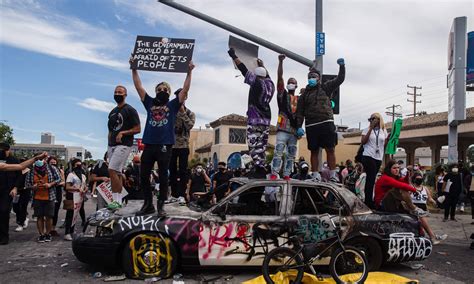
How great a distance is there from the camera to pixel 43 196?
897cm

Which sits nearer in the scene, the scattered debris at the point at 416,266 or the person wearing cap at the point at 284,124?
the scattered debris at the point at 416,266

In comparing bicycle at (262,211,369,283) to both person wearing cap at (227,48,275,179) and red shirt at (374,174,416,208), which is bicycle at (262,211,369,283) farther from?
person wearing cap at (227,48,275,179)

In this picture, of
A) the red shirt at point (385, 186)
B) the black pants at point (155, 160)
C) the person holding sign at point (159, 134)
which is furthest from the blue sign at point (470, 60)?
the black pants at point (155, 160)

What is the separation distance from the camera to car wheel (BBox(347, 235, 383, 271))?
255 inches

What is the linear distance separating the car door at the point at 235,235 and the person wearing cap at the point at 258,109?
1.78 meters

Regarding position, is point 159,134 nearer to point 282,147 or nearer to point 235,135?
point 282,147

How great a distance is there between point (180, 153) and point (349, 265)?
12.4 ft

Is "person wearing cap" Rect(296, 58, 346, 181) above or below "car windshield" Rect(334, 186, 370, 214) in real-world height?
above

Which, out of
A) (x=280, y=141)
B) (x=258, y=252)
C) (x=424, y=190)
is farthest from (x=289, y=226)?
(x=424, y=190)

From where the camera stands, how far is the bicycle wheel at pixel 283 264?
566cm

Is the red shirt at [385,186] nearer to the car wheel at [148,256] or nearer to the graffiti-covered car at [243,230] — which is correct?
the graffiti-covered car at [243,230]

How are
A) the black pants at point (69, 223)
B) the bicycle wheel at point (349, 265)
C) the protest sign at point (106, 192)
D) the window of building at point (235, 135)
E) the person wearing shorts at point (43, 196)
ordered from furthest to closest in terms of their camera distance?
the window of building at point (235, 135) → the black pants at point (69, 223) → the person wearing shorts at point (43, 196) → the protest sign at point (106, 192) → the bicycle wheel at point (349, 265)

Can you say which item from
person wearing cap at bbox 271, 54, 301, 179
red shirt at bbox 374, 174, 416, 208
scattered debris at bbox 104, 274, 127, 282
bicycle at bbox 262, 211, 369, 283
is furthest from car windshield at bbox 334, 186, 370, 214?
scattered debris at bbox 104, 274, 127, 282

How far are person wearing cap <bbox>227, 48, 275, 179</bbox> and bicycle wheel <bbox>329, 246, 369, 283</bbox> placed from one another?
2426 mm
